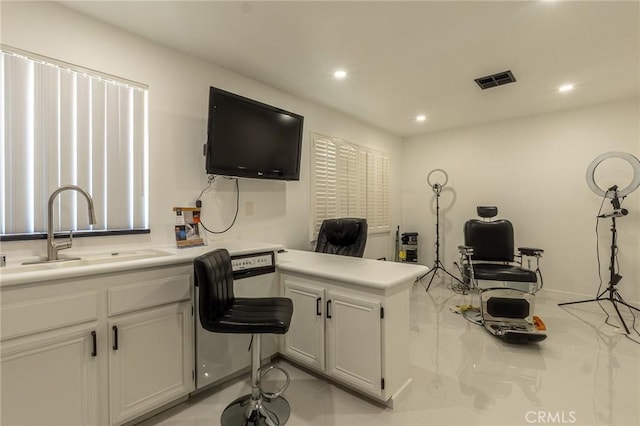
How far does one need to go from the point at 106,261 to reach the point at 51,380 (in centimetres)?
65

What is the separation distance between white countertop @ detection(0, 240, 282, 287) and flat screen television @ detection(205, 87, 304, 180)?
71 cm

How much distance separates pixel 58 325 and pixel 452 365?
8.75 feet

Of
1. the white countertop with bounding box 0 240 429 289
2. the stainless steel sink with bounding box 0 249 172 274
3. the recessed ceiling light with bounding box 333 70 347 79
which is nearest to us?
the white countertop with bounding box 0 240 429 289

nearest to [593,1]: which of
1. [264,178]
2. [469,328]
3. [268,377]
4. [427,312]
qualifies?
[264,178]

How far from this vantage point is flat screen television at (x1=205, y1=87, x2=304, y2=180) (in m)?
2.39

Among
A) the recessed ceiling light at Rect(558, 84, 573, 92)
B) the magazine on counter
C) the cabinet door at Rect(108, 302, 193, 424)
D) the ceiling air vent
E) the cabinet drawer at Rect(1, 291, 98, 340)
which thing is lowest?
the cabinet door at Rect(108, 302, 193, 424)

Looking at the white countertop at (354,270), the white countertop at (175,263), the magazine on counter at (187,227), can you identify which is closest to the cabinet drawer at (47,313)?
the white countertop at (175,263)

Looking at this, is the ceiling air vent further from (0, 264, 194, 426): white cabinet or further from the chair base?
the chair base

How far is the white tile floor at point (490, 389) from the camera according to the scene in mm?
1838

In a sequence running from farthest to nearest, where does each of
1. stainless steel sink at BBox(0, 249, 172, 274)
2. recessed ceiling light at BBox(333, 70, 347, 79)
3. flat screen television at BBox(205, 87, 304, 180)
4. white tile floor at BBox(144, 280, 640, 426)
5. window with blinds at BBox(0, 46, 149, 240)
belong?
recessed ceiling light at BBox(333, 70, 347, 79) < flat screen television at BBox(205, 87, 304, 180) < white tile floor at BBox(144, 280, 640, 426) < window with blinds at BBox(0, 46, 149, 240) < stainless steel sink at BBox(0, 249, 172, 274)

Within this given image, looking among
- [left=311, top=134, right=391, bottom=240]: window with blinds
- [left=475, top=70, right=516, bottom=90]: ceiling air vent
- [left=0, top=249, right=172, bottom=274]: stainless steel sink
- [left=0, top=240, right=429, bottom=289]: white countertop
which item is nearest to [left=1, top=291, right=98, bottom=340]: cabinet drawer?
[left=0, top=240, right=429, bottom=289]: white countertop

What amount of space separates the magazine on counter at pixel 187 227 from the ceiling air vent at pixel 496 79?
3002mm

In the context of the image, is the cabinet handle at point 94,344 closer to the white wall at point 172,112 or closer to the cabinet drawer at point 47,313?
the cabinet drawer at point 47,313

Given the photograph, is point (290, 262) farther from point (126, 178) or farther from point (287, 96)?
point (287, 96)
